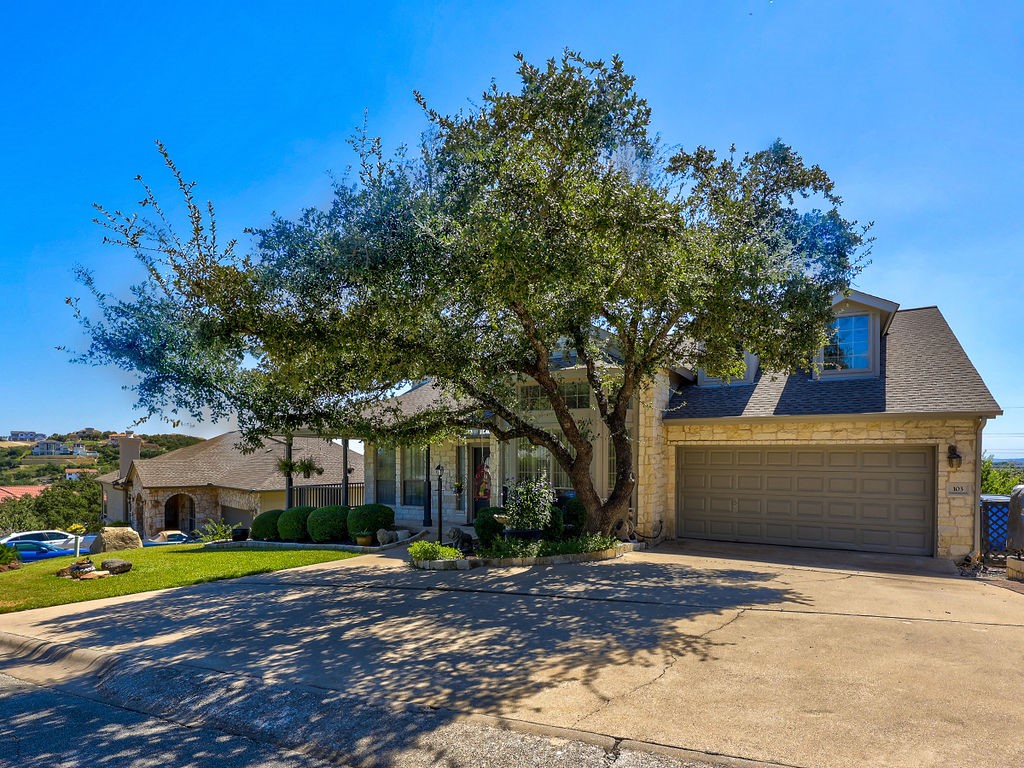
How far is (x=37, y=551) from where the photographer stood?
22.7 m

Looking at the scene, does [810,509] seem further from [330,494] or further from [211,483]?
[211,483]

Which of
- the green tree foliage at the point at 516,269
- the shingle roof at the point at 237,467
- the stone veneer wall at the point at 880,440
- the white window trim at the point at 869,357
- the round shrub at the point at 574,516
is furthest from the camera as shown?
the shingle roof at the point at 237,467

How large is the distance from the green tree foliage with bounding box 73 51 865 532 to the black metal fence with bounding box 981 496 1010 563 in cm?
448

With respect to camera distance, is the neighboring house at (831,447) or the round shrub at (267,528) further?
the round shrub at (267,528)

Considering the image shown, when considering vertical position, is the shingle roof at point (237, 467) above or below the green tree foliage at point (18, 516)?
above

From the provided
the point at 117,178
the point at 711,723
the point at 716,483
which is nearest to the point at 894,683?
the point at 711,723

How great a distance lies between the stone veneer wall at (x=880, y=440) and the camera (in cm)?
1122

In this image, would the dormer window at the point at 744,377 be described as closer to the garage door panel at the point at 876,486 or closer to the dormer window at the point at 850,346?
the dormer window at the point at 850,346

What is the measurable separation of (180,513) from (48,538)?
18.5 ft

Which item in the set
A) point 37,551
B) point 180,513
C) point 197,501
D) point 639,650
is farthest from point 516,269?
point 180,513

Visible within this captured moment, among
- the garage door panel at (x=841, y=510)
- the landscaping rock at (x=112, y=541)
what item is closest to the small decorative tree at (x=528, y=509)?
the garage door panel at (x=841, y=510)

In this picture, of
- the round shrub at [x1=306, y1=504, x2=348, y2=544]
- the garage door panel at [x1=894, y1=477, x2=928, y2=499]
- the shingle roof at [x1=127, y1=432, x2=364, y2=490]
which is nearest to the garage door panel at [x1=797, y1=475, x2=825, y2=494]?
the garage door panel at [x1=894, y1=477, x2=928, y2=499]

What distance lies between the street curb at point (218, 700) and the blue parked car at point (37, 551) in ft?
60.3

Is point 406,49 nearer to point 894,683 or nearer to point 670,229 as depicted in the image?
point 670,229
